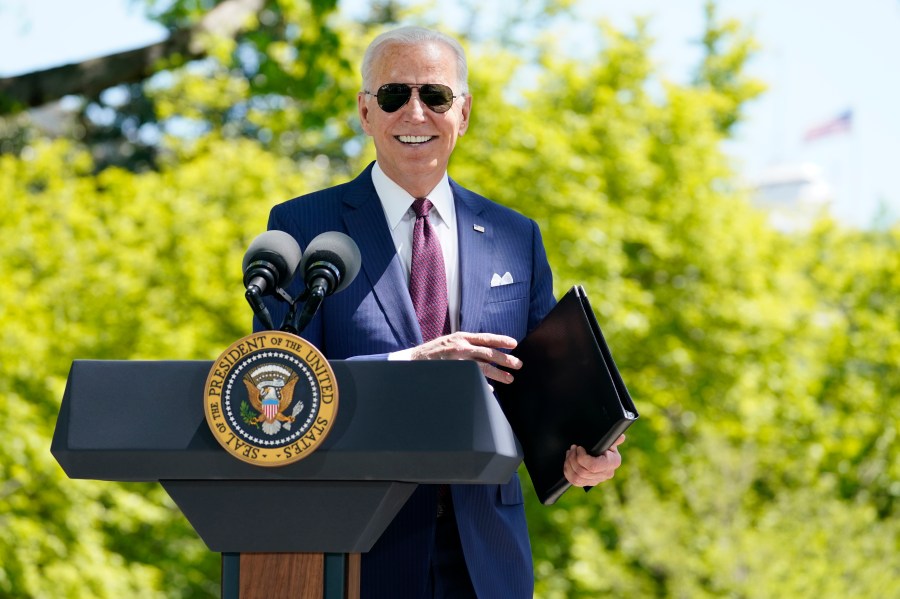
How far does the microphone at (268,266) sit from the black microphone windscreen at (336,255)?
0.09 feet

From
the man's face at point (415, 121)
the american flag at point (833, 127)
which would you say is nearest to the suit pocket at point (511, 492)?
the man's face at point (415, 121)

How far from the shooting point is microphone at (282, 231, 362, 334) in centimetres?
188

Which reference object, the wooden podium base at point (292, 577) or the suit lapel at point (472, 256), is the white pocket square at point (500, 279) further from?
the wooden podium base at point (292, 577)

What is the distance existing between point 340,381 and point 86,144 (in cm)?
2992

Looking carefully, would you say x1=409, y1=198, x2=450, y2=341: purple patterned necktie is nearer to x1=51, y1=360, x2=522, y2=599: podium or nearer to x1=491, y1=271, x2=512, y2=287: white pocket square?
x1=491, y1=271, x2=512, y2=287: white pocket square

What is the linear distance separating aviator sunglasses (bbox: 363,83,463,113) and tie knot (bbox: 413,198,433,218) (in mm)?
210

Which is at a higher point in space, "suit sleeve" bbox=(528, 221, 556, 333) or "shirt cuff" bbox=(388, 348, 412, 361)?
"shirt cuff" bbox=(388, 348, 412, 361)

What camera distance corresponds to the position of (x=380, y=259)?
246cm

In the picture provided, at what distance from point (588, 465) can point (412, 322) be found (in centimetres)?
44

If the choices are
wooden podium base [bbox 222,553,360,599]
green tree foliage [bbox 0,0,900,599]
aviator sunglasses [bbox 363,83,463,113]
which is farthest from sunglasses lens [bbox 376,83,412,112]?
green tree foliage [bbox 0,0,900,599]

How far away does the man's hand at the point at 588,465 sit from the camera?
2.27 m

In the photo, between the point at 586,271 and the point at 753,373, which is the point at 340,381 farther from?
the point at 753,373

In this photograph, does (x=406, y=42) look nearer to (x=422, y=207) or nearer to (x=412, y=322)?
(x=422, y=207)

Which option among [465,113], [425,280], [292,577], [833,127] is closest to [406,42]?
[465,113]
